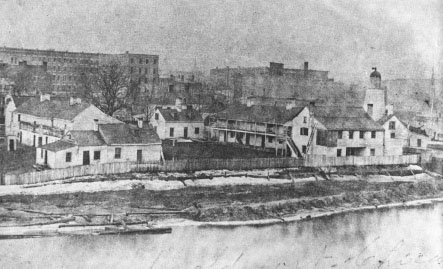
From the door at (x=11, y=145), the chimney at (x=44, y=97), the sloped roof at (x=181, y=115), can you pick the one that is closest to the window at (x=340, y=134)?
the sloped roof at (x=181, y=115)

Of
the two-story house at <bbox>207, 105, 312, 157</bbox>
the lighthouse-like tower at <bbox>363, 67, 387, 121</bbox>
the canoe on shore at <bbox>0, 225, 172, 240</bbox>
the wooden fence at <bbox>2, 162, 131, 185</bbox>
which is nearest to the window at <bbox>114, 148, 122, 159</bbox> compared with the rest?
the wooden fence at <bbox>2, 162, 131, 185</bbox>

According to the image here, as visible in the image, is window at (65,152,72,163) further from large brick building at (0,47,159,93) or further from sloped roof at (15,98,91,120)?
large brick building at (0,47,159,93)

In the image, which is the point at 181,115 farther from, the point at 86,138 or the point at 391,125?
the point at 391,125

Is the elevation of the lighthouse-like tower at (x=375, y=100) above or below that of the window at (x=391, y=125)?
above

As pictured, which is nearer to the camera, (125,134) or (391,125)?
(125,134)

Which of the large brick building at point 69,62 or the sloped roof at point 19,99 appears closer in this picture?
the large brick building at point 69,62

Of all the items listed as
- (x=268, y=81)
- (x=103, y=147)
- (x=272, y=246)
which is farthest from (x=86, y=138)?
(x=268, y=81)

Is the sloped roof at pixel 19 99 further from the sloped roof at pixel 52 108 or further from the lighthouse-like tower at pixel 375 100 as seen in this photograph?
the lighthouse-like tower at pixel 375 100
